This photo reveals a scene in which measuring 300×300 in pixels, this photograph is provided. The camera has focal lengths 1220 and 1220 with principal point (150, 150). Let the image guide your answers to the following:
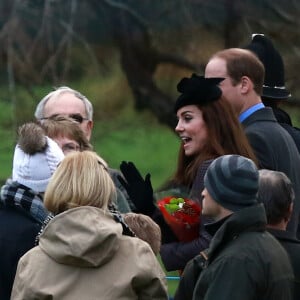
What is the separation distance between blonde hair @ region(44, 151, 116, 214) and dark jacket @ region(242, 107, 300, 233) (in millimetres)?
941

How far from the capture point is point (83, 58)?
7.18 meters

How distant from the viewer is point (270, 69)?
5.46 m

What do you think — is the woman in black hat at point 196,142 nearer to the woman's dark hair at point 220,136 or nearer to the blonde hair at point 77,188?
the woman's dark hair at point 220,136

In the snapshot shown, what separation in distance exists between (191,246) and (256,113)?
0.68 m

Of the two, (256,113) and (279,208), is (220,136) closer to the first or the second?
(256,113)

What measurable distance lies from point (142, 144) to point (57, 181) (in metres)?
3.01

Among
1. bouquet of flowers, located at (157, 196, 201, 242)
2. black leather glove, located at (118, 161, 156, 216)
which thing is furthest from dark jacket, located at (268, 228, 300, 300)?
black leather glove, located at (118, 161, 156, 216)

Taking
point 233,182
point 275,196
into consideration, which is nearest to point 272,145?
point 275,196

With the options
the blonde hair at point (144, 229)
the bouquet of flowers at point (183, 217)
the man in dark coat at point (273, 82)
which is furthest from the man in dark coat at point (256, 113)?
the blonde hair at point (144, 229)

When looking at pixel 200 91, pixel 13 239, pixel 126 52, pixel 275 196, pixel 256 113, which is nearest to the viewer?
pixel 275 196

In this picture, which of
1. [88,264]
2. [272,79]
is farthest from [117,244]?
[272,79]

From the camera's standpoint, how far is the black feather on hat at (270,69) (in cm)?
536

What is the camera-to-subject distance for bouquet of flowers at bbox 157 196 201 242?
4.67 metres

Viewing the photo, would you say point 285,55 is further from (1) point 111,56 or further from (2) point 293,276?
(2) point 293,276
